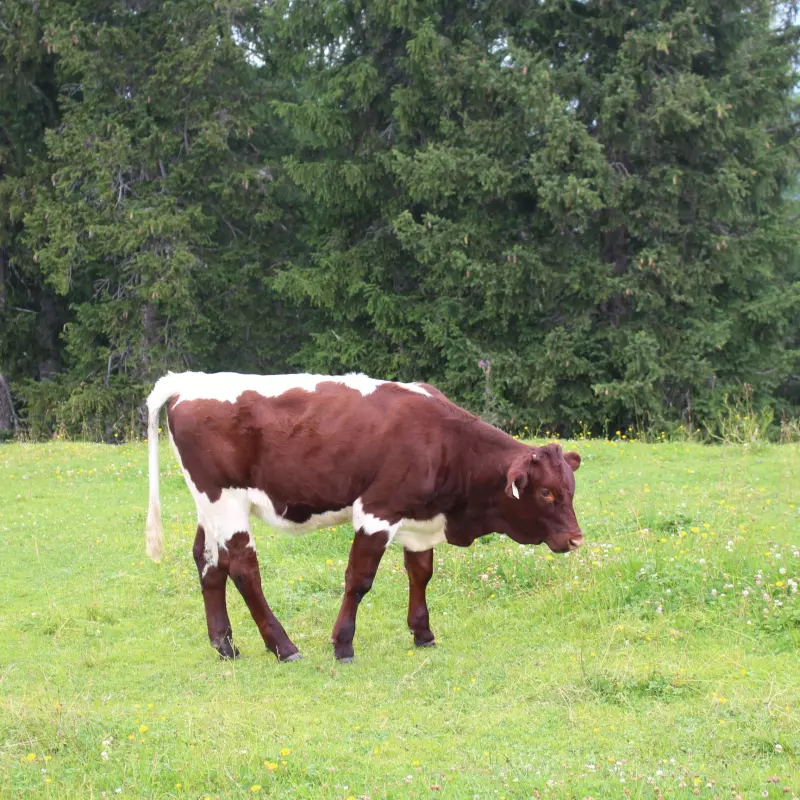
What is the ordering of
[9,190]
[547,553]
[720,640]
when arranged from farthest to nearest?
[9,190] → [547,553] → [720,640]

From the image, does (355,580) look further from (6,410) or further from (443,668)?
(6,410)

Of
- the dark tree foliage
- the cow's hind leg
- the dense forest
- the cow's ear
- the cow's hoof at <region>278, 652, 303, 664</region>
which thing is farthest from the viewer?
the dense forest

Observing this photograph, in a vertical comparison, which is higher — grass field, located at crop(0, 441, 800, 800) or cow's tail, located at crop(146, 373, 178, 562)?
cow's tail, located at crop(146, 373, 178, 562)

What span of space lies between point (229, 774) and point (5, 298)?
25261 millimetres

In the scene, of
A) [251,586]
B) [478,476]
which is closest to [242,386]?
[251,586]

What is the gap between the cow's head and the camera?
7.80 metres

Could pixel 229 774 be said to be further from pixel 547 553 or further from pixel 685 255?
pixel 685 255

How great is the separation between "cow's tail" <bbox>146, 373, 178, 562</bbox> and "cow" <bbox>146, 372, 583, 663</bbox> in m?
0.02

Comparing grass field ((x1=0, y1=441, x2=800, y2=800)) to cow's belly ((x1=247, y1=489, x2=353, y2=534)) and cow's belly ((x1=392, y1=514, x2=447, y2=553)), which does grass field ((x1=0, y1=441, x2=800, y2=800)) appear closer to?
cow's belly ((x1=392, y1=514, x2=447, y2=553))

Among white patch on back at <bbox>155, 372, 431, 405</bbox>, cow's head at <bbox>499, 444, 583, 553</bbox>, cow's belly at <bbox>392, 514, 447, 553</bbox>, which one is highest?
white patch on back at <bbox>155, 372, 431, 405</bbox>

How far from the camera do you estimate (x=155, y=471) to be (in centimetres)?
848

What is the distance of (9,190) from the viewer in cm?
2647

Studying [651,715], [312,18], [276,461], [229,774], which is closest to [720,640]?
[651,715]

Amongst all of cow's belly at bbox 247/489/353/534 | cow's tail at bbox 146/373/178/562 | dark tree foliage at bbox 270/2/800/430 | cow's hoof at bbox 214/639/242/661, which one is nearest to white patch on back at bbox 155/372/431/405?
cow's tail at bbox 146/373/178/562
